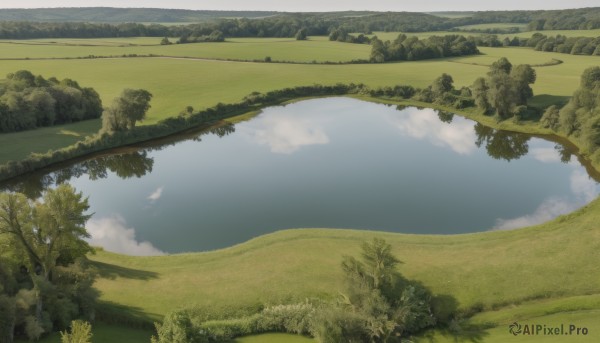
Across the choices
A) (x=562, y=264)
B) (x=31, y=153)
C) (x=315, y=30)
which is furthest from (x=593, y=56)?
(x=31, y=153)

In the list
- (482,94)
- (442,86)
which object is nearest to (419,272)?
(482,94)

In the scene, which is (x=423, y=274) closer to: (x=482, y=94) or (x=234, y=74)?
(x=482, y=94)

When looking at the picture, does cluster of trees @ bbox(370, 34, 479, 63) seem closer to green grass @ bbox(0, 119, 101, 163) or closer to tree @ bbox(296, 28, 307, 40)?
tree @ bbox(296, 28, 307, 40)

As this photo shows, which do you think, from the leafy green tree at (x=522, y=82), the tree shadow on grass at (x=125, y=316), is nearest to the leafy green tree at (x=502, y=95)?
the leafy green tree at (x=522, y=82)

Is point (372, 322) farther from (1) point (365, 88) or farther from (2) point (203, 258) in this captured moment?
(1) point (365, 88)

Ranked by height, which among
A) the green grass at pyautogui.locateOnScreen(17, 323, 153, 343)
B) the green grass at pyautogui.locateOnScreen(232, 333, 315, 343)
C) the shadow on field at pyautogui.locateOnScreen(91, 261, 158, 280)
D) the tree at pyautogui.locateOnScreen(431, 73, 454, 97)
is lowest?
the green grass at pyautogui.locateOnScreen(232, 333, 315, 343)

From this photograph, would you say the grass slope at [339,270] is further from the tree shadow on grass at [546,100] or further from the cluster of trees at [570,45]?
the cluster of trees at [570,45]

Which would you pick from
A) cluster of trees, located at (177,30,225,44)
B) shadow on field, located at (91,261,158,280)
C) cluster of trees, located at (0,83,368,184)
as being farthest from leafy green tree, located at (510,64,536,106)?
cluster of trees, located at (177,30,225,44)
